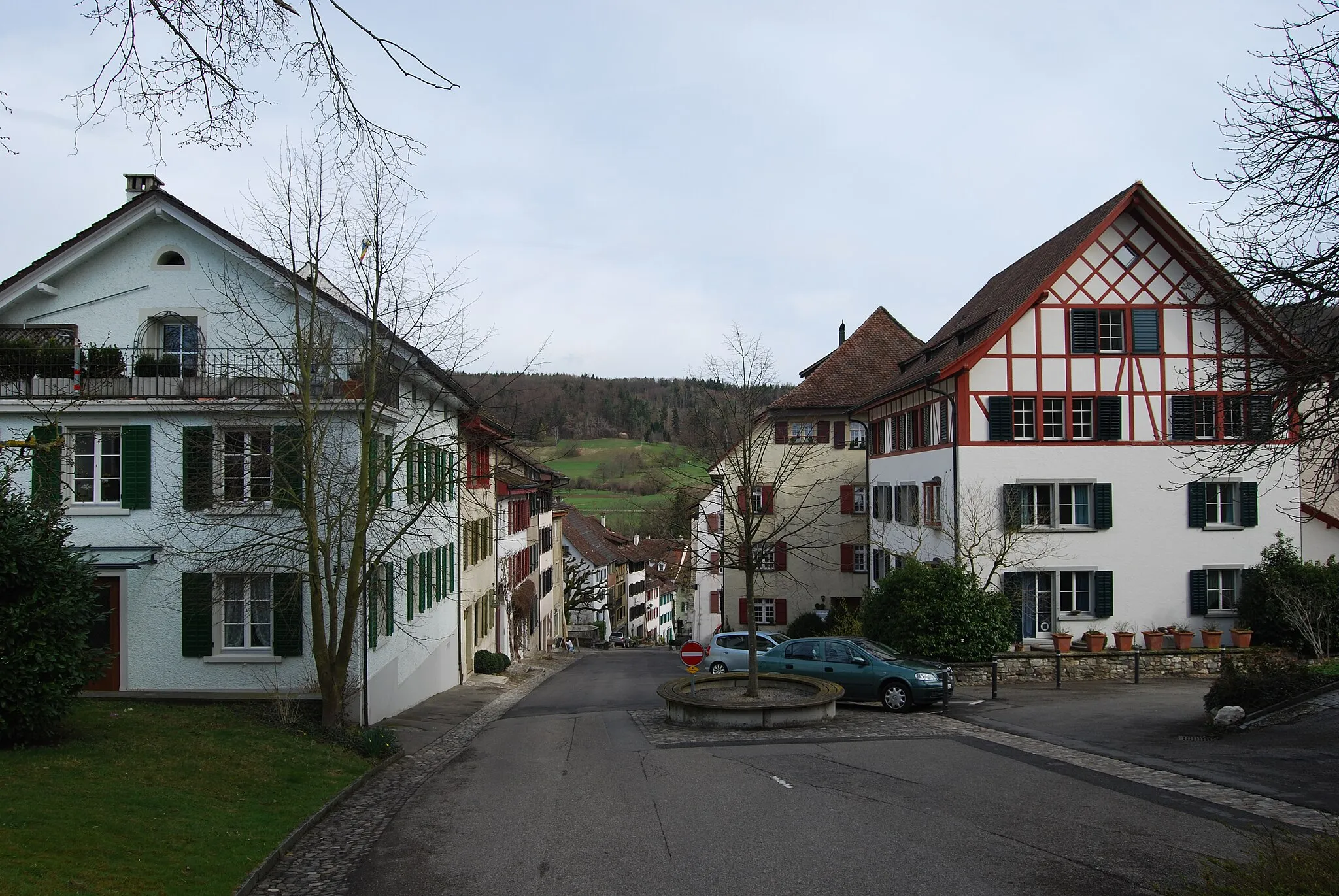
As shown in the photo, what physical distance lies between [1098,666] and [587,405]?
46036 mm

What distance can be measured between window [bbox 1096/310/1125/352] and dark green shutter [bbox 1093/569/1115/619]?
6.04 m

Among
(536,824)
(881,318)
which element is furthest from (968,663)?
(881,318)

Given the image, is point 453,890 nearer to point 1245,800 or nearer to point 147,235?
point 1245,800

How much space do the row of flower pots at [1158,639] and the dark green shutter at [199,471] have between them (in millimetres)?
20082

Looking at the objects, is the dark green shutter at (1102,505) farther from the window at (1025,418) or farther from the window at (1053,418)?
the window at (1025,418)

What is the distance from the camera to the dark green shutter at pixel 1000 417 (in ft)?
89.2

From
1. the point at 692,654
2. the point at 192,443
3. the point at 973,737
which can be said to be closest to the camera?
the point at 973,737

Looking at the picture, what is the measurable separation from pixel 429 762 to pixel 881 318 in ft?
111

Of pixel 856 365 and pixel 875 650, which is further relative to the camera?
pixel 856 365

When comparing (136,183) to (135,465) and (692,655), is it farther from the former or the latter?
(692,655)

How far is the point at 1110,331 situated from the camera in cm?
2752

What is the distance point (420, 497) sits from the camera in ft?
55.1

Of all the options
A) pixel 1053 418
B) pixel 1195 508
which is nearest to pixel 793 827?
pixel 1053 418

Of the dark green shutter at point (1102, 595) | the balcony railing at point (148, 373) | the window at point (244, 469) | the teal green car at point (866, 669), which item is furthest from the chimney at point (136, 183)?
the dark green shutter at point (1102, 595)
